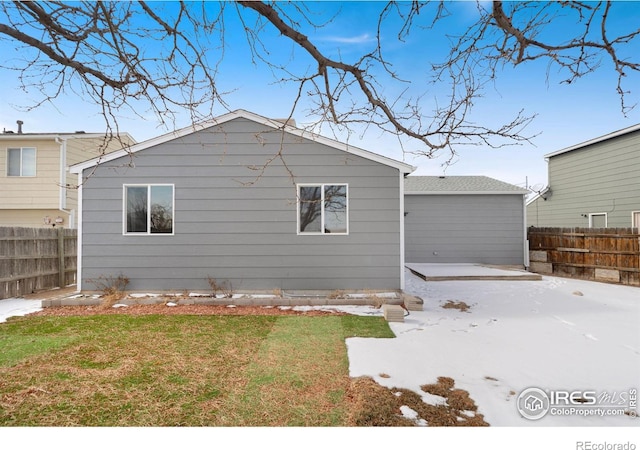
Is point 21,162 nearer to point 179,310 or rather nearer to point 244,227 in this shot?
point 244,227

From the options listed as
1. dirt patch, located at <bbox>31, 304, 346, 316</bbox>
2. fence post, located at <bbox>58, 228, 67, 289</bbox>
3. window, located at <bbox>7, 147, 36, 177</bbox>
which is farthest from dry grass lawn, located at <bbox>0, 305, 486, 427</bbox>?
window, located at <bbox>7, 147, 36, 177</bbox>

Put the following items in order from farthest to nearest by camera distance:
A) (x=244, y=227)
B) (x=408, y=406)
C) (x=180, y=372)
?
1. (x=244, y=227)
2. (x=180, y=372)
3. (x=408, y=406)

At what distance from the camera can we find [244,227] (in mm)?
7191

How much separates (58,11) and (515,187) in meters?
13.4

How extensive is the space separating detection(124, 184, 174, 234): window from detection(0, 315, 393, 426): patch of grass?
2500 millimetres

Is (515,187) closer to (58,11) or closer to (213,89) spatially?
(213,89)

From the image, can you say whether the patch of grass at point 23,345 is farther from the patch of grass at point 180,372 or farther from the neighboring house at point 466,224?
the neighboring house at point 466,224

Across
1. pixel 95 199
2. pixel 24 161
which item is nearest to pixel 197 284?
pixel 95 199

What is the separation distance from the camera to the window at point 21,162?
1180cm

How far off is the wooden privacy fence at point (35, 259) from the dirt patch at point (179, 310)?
7.30 feet

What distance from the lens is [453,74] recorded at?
3662 mm

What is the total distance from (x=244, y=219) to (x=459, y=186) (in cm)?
929

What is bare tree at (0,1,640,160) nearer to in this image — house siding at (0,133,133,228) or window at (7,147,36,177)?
house siding at (0,133,133,228)

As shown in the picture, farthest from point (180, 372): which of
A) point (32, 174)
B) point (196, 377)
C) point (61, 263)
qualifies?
point (32, 174)
